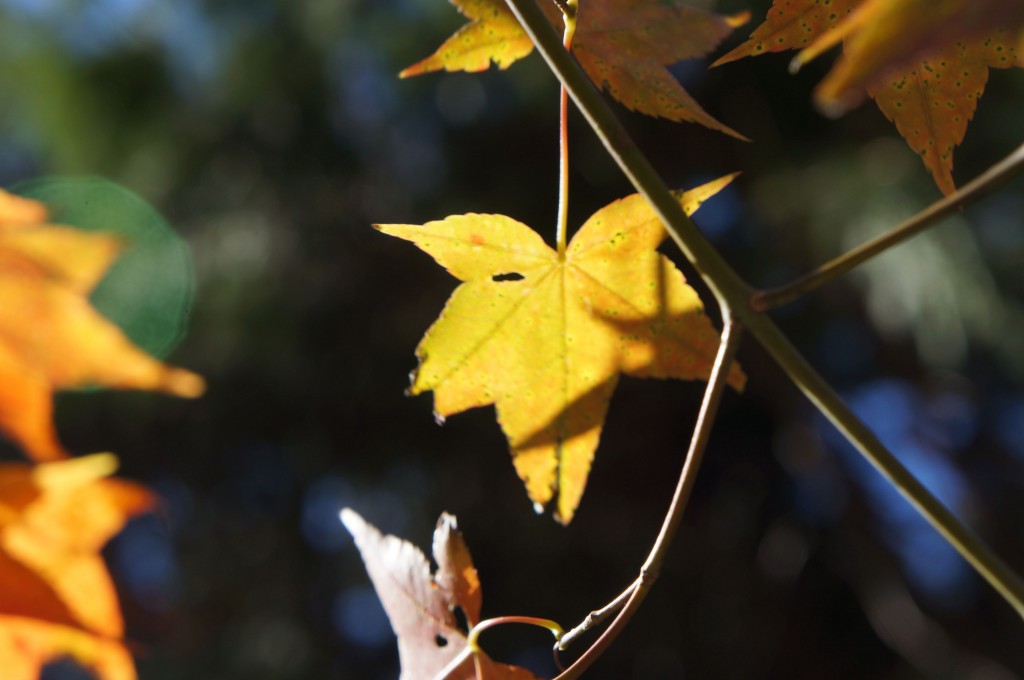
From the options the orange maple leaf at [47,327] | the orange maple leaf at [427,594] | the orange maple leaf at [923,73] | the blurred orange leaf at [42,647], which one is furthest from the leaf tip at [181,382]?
the orange maple leaf at [923,73]

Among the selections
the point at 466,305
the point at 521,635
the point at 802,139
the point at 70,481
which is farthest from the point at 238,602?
the point at 466,305

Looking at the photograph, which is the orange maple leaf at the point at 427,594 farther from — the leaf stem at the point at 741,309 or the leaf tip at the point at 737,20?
the leaf tip at the point at 737,20

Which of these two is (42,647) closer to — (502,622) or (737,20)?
(502,622)

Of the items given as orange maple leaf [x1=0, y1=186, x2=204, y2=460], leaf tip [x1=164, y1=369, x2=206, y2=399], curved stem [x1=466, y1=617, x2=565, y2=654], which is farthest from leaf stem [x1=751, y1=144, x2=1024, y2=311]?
leaf tip [x1=164, y1=369, x2=206, y2=399]

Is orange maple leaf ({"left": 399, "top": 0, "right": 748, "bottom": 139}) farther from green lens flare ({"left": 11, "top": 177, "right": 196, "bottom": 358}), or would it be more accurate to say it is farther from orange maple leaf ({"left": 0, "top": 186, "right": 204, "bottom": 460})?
green lens flare ({"left": 11, "top": 177, "right": 196, "bottom": 358})

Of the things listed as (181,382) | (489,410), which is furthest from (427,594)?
(181,382)
